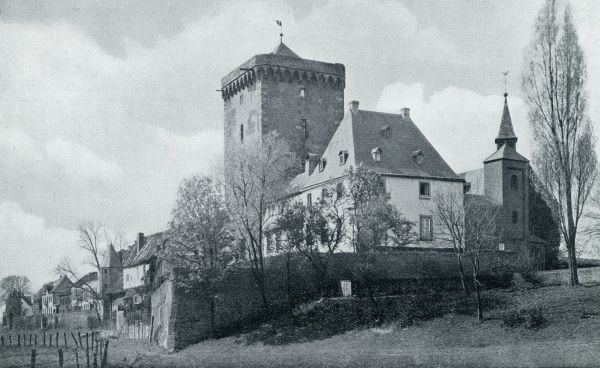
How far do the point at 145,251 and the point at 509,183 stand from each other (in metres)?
38.5

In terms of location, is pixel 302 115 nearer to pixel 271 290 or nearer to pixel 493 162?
pixel 493 162

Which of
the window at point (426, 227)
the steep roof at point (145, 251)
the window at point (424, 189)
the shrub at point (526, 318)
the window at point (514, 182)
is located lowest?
the shrub at point (526, 318)

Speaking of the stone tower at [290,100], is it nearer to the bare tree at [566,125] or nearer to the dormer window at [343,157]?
the dormer window at [343,157]

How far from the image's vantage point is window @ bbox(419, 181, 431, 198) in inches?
1957

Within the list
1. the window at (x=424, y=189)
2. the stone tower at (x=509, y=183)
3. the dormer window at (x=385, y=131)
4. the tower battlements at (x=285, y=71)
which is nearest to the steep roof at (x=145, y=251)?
the tower battlements at (x=285, y=71)

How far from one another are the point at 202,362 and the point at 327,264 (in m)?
9.62

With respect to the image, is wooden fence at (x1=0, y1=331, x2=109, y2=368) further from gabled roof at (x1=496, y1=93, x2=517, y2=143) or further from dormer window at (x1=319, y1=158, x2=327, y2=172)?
gabled roof at (x1=496, y1=93, x2=517, y2=143)

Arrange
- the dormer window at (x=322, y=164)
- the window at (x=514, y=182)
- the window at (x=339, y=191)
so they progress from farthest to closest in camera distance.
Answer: the window at (x=514, y=182) → the dormer window at (x=322, y=164) → the window at (x=339, y=191)

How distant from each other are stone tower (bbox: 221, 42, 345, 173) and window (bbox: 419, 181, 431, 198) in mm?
11130

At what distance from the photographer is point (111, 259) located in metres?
86.8

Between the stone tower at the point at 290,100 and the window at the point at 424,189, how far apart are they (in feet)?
36.5

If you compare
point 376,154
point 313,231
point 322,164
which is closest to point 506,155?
point 376,154

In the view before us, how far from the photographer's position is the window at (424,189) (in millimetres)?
49719

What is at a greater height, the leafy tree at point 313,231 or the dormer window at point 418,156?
the dormer window at point 418,156
